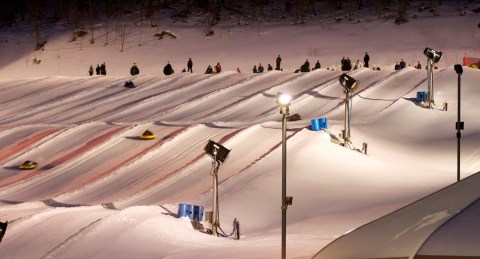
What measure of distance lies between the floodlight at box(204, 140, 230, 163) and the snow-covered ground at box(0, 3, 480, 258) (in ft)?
4.86

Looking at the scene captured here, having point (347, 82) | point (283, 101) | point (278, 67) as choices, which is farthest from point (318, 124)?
point (278, 67)

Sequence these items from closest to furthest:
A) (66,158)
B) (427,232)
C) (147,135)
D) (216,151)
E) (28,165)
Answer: (427,232), (216,151), (28,165), (66,158), (147,135)

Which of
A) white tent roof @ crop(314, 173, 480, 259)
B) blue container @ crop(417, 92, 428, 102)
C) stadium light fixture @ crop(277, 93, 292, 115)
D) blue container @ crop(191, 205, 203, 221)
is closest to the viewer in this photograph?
white tent roof @ crop(314, 173, 480, 259)

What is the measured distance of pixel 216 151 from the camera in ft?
62.2

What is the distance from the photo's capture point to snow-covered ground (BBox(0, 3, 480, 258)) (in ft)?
61.4

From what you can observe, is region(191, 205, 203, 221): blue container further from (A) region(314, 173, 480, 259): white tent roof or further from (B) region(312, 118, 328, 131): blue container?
(B) region(312, 118, 328, 131): blue container

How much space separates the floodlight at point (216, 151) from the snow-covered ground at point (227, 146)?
148 centimetres

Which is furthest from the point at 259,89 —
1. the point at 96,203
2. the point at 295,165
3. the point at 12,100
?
the point at 96,203

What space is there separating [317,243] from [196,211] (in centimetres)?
369

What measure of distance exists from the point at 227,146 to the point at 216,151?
1058 cm

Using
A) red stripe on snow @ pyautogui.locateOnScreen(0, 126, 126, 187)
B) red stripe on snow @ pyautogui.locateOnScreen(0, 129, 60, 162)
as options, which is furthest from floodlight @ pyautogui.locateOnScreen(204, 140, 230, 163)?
red stripe on snow @ pyautogui.locateOnScreen(0, 129, 60, 162)

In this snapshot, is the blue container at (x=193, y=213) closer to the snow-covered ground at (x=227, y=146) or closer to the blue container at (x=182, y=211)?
the blue container at (x=182, y=211)

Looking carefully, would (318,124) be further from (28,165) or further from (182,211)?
(182,211)

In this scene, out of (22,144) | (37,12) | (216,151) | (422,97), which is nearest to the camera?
(216,151)
